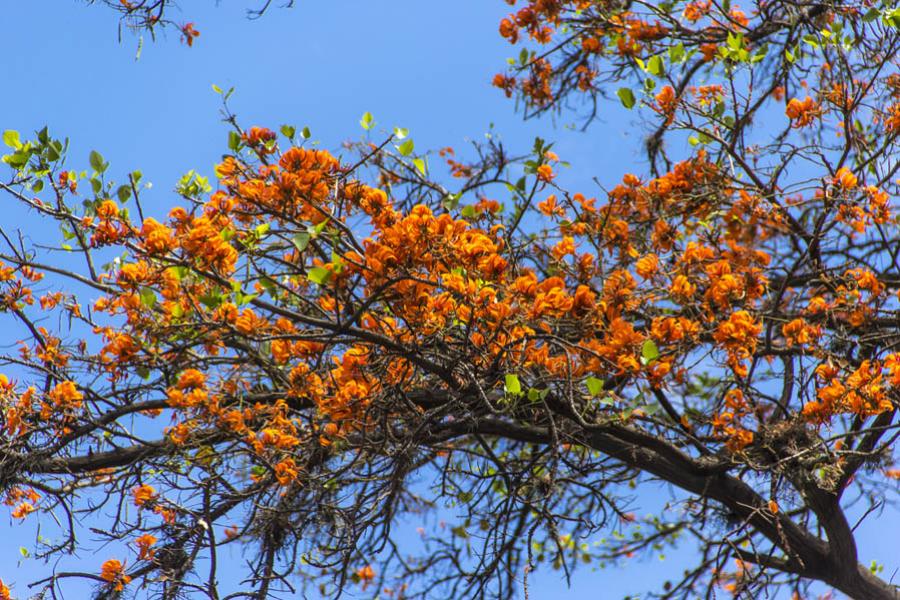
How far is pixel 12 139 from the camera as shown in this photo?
408 centimetres

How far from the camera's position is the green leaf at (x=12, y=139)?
4.07m

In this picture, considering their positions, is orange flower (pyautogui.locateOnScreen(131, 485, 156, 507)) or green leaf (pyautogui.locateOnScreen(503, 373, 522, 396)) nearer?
green leaf (pyautogui.locateOnScreen(503, 373, 522, 396))

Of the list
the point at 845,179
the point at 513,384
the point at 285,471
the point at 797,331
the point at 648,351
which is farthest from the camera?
the point at 845,179

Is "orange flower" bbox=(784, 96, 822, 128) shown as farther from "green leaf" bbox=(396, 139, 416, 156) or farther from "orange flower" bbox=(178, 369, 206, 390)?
"orange flower" bbox=(178, 369, 206, 390)

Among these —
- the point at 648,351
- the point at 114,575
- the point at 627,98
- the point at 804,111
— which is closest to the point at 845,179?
the point at 804,111

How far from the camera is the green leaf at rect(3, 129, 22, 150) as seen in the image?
407 centimetres

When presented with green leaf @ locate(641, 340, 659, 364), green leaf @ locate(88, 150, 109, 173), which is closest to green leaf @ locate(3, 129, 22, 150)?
green leaf @ locate(88, 150, 109, 173)

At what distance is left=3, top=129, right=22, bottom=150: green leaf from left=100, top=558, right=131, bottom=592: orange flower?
204 cm

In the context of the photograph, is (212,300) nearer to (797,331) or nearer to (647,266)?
(647,266)

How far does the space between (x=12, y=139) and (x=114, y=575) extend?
7.06 ft

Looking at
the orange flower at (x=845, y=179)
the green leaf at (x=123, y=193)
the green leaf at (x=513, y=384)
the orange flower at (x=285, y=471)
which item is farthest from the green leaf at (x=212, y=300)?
the orange flower at (x=845, y=179)

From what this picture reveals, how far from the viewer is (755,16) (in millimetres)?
6684

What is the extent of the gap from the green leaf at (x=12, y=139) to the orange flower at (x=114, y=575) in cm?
204

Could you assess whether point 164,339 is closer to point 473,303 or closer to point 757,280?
point 473,303
